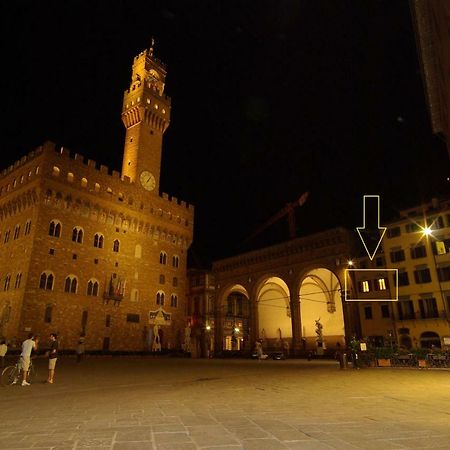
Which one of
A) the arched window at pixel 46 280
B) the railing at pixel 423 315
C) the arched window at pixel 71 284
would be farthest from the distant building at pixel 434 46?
the arched window at pixel 71 284

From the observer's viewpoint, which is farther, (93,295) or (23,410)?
(93,295)

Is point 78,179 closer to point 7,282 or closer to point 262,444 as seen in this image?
point 7,282

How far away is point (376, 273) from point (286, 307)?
12.8m

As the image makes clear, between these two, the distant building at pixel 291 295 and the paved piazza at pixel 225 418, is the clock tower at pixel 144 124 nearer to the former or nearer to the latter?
the distant building at pixel 291 295

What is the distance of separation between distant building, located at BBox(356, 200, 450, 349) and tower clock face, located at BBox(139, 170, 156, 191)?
72.9 feet

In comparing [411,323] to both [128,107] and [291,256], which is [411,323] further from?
[128,107]

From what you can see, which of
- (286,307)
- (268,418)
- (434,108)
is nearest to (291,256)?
(286,307)

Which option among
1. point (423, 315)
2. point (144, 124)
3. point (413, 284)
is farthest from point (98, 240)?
point (423, 315)

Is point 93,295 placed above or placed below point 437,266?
below

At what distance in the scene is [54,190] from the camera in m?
30.2

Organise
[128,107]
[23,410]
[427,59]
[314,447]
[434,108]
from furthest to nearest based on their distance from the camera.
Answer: [128,107] → [434,108] → [427,59] → [23,410] → [314,447]

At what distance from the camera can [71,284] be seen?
30.1 metres

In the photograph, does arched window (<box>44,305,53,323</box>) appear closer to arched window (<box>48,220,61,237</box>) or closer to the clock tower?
arched window (<box>48,220,61,237</box>)

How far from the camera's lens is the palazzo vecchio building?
28.3 m
